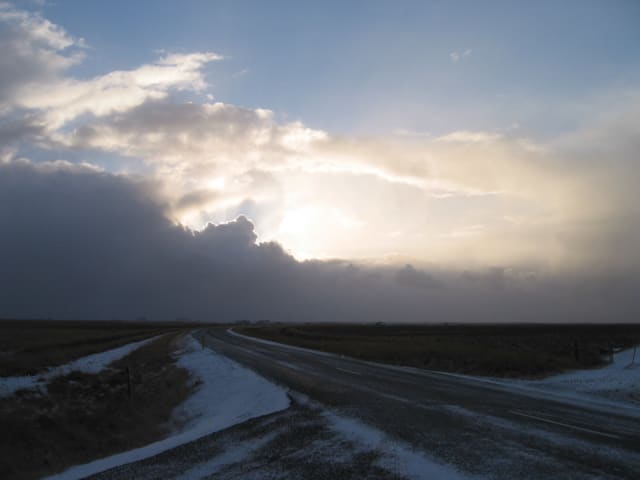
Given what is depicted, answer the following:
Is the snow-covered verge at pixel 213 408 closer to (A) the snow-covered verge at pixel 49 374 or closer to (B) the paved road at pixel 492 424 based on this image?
(B) the paved road at pixel 492 424

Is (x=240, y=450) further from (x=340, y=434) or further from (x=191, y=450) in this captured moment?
(x=340, y=434)

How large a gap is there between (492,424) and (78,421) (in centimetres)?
1203

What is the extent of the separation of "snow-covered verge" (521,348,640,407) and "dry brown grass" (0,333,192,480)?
13776mm

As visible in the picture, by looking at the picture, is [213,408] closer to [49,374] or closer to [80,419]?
[80,419]

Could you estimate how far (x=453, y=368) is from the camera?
2602 cm

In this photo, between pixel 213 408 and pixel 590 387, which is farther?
pixel 590 387

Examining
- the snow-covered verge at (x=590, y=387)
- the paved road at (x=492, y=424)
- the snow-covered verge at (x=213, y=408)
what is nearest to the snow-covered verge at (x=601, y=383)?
the snow-covered verge at (x=590, y=387)

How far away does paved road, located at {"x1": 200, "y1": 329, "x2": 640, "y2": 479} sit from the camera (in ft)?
25.4

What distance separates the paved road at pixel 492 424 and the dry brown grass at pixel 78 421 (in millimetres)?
5133

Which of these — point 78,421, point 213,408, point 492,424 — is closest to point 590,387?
point 492,424

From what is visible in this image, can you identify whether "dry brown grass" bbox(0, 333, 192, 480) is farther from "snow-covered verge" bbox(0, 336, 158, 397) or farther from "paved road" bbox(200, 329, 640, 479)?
"paved road" bbox(200, 329, 640, 479)

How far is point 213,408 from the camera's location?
16469mm

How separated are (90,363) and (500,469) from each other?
32.1m

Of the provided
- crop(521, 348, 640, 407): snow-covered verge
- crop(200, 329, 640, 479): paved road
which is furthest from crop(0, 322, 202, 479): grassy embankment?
crop(521, 348, 640, 407): snow-covered verge
